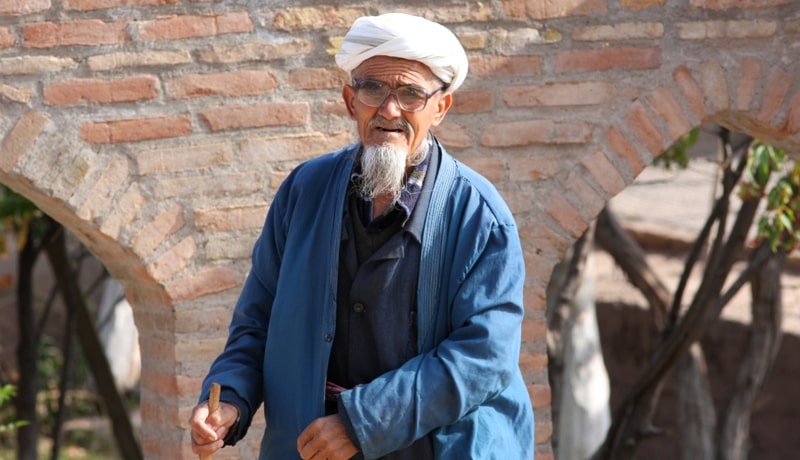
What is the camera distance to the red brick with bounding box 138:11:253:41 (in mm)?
3896

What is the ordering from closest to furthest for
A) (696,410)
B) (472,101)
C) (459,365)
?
(459,365) < (472,101) < (696,410)

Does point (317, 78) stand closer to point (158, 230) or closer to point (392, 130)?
point (158, 230)

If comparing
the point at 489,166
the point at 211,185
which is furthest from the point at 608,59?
the point at 211,185

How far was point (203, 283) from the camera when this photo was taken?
4004mm

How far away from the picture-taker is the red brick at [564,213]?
418 cm

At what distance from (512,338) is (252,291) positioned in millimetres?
641

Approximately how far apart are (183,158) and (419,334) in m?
1.44

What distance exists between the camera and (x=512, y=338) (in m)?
2.78

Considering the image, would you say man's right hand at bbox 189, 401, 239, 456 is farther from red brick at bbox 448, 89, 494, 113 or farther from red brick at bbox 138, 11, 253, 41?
red brick at bbox 448, 89, 494, 113

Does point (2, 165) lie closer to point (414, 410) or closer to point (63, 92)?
point (63, 92)

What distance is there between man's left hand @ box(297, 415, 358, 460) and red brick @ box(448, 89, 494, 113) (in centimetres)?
168

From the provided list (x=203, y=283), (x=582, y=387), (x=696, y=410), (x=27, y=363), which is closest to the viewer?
(x=203, y=283)

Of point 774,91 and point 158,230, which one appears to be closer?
point 158,230

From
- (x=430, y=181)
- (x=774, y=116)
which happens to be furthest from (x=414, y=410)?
(x=774, y=116)
